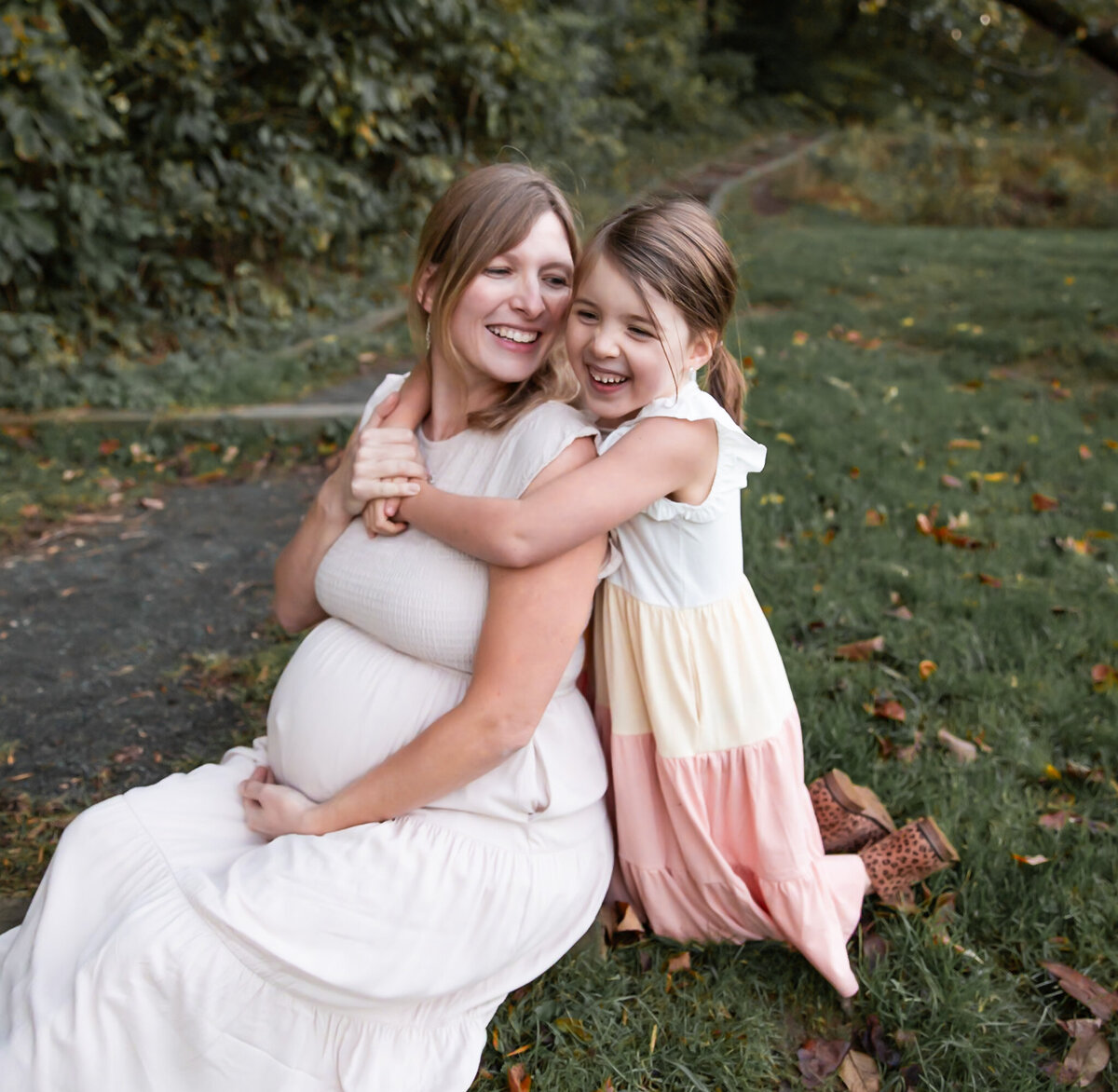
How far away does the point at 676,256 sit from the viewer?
183 cm

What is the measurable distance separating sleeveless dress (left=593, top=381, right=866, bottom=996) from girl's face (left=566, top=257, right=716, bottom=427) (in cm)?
7

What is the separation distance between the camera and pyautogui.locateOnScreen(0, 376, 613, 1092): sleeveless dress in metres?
1.63

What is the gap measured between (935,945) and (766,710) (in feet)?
2.14

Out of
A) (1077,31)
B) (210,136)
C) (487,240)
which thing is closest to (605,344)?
(487,240)

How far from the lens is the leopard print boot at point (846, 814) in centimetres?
245

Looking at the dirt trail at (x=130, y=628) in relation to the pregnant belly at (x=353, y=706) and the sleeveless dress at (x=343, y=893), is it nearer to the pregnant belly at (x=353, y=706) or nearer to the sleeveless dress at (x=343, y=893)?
the sleeveless dress at (x=343, y=893)

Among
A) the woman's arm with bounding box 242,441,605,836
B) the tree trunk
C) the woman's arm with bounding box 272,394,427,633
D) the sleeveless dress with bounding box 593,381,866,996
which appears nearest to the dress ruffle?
the sleeveless dress with bounding box 593,381,866,996

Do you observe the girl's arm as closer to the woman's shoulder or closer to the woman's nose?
the woman's shoulder

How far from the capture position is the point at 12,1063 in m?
1.57

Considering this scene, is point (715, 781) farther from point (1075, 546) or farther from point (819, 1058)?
point (1075, 546)

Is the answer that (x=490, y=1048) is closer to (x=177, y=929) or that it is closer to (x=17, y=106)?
(x=177, y=929)

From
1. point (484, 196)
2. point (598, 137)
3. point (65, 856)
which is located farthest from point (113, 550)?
point (598, 137)

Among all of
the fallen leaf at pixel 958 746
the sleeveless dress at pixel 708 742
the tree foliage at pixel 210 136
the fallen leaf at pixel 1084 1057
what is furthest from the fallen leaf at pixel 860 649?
the tree foliage at pixel 210 136

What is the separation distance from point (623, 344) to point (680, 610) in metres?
0.51
